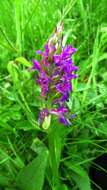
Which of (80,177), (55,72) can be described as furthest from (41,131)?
(55,72)

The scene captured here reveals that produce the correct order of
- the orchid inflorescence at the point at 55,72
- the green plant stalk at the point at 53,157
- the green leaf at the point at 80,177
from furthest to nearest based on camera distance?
the green leaf at the point at 80,177 → the green plant stalk at the point at 53,157 → the orchid inflorescence at the point at 55,72

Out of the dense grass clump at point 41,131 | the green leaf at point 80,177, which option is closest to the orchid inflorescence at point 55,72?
the dense grass clump at point 41,131

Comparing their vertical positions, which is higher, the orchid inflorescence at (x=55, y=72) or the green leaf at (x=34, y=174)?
the orchid inflorescence at (x=55, y=72)

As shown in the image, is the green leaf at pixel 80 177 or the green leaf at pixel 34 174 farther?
the green leaf at pixel 80 177

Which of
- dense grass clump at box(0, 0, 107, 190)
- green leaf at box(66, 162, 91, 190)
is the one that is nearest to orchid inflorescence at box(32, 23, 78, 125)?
dense grass clump at box(0, 0, 107, 190)

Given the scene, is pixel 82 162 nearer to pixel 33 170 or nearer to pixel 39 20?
pixel 33 170

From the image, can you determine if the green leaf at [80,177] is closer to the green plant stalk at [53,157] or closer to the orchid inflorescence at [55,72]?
the green plant stalk at [53,157]

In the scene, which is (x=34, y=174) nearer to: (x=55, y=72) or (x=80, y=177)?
(x=80, y=177)
